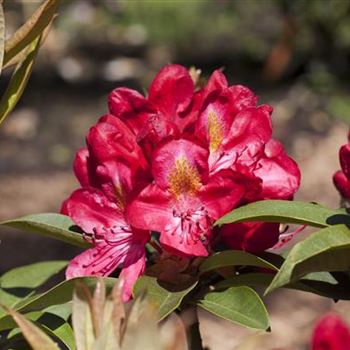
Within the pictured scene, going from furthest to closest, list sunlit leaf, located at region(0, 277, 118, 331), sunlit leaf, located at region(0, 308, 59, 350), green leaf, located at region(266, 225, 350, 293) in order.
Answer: sunlit leaf, located at region(0, 277, 118, 331) < green leaf, located at region(266, 225, 350, 293) < sunlit leaf, located at region(0, 308, 59, 350)

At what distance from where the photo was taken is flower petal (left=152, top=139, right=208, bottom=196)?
4.02 feet

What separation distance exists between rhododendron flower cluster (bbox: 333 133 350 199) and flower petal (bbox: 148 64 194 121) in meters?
0.23

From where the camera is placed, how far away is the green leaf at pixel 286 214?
117cm

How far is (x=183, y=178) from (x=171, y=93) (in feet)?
0.50

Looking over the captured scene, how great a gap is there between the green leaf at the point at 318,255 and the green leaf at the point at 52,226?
1.09 ft

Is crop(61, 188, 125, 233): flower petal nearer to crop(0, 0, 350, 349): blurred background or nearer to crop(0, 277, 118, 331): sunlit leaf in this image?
crop(0, 277, 118, 331): sunlit leaf

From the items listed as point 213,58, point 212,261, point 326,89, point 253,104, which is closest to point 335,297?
point 212,261

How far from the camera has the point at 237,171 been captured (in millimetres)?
1237

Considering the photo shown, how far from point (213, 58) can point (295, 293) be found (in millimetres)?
3767

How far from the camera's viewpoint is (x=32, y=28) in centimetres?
130

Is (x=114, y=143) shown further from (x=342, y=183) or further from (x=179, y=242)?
(x=342, y=183)

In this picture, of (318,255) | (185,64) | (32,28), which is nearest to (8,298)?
(32,28)

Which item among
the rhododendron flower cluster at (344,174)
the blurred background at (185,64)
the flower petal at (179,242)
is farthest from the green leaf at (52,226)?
the blurred background at (185,64)

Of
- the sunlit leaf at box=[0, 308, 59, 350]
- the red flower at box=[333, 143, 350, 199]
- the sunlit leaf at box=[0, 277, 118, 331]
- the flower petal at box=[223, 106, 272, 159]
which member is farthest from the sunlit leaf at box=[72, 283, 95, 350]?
the red flower at box=[333, 143, 350, 199]
